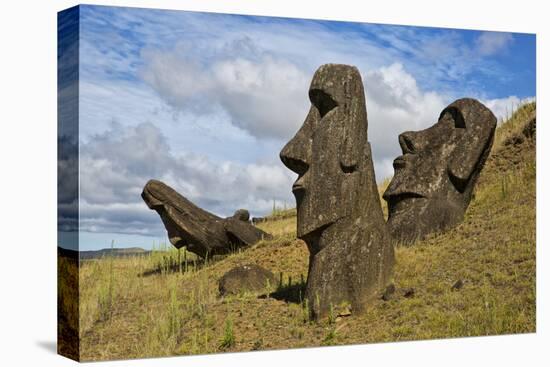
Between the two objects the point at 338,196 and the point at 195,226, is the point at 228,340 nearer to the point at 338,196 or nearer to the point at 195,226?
the point at 338,196

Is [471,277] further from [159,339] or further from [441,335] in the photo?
[159,339]

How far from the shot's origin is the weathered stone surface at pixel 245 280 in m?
16.6

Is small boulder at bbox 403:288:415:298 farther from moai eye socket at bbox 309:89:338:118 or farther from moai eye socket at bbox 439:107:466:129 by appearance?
moai eye socket at bbox 439:107:466:129

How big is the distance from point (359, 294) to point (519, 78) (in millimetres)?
6430

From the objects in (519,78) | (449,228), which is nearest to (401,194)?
(449,228)

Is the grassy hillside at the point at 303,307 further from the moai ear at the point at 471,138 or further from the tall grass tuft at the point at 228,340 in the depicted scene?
the moai ear at the point at 471,138

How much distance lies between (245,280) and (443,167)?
5.33 m

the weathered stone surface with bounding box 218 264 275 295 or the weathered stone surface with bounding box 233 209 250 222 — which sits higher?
the weathered stone surface with bounding box 233 209 250 222

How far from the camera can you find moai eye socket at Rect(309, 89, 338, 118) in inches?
583

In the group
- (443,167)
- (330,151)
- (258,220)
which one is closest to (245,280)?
(330,151)

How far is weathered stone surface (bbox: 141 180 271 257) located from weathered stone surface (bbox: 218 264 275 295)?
366 centimetres

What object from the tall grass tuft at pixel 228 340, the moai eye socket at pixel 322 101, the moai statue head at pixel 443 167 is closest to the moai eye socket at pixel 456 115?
the moai statue head at pixel 443 167

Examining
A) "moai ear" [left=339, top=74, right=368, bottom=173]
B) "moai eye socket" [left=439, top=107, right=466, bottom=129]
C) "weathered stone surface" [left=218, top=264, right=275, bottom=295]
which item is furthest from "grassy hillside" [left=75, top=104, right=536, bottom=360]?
"moai ear" [left=339, top=74, right=368, bottom=173]

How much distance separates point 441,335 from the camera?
15.3 meters
